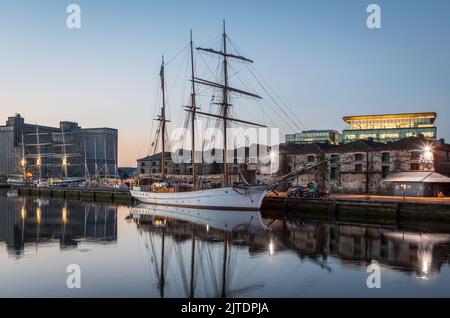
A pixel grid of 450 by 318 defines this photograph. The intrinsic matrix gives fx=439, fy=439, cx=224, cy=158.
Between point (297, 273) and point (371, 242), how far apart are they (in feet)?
33.3

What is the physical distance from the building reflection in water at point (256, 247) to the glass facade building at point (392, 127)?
254ft

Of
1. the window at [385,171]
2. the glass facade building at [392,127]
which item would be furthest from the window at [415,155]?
the glass facade building at [392,127]

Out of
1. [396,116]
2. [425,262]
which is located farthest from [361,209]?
[396,116]

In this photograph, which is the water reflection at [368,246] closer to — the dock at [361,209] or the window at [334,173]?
the dock at [361,209]

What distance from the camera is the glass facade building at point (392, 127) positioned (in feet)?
352

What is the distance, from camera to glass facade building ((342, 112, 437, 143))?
352 ft

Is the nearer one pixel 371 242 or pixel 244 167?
pixel 371 242

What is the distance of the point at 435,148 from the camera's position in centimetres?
5609

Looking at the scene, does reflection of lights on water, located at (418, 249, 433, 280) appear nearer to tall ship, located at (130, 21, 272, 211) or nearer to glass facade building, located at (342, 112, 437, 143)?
tall ship, located at (130, 21, 272, 211)

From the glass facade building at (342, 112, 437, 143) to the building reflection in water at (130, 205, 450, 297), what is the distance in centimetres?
7744
